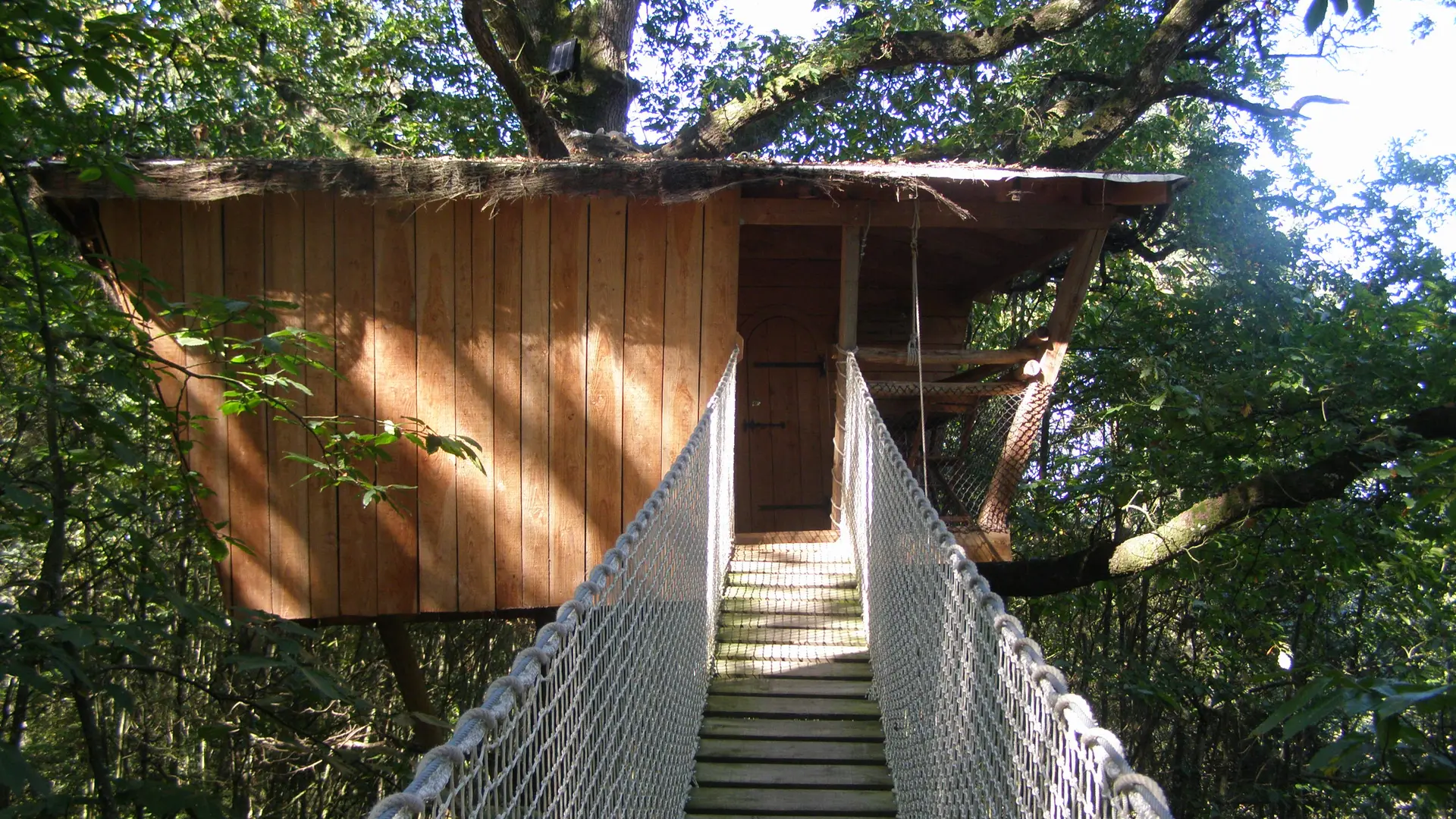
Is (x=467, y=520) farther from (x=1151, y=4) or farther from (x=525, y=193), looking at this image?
(x=1151, y=4)

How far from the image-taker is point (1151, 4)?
28.9 feet

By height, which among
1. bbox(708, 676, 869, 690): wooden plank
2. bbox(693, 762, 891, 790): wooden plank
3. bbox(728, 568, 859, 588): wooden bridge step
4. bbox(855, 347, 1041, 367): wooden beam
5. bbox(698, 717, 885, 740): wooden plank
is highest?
bbox(855, 347, 1041, 367): wooden beam

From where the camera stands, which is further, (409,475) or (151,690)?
(151,690)

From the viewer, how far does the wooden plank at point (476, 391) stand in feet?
15.3

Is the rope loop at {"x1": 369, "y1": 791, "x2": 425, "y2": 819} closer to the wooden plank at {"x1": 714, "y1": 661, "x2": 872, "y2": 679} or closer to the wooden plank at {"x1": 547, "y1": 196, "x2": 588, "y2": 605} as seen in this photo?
the wooden plank at {"x1": 714, "y1": 661, "x2": 872, "y2": 679}

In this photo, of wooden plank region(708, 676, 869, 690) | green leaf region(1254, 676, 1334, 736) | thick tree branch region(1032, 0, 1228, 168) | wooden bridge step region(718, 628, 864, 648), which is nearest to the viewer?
green leaf region(1254, 676, 1334, 736)

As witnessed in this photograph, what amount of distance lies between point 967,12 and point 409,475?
6642 millimetres

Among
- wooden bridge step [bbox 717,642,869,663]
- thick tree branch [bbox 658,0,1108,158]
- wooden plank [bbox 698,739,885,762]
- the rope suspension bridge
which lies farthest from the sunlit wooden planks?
thick tree branch [bbox 658,0,1108,158]

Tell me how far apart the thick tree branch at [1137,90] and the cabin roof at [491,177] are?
11.7ft

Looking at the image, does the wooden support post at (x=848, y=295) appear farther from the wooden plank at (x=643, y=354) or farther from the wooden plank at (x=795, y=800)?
the wooden plank at (x=795, y=800)

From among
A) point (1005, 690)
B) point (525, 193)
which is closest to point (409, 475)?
point (525, 193)

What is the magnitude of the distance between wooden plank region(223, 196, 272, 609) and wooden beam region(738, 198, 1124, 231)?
207cm

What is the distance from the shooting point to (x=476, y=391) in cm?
469

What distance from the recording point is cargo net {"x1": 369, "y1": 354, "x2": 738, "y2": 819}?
1.28 m
